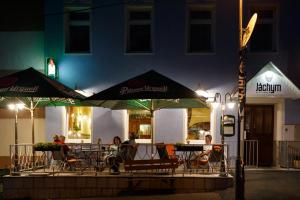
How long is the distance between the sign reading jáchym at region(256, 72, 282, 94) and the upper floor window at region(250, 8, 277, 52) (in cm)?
181

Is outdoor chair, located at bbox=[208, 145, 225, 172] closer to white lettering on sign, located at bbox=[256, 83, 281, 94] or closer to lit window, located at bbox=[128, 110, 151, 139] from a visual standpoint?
white lettering on sign, located at bbox=[256, 83, 281, 94]

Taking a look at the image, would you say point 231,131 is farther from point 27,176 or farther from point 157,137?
point 27,176

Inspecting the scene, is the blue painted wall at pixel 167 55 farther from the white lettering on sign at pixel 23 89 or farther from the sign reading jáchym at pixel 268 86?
the white lettering on sign at pixel 23 89

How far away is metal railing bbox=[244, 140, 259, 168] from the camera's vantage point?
14414 mm

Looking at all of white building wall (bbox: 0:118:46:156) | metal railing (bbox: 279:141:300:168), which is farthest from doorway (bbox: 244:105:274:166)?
white building wall (bbox: 0:118:46:156)

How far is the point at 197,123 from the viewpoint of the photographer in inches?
593

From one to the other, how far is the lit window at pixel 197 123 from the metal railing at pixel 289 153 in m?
2.69

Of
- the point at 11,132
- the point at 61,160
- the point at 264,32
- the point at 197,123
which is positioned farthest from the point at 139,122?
the point at 264,32

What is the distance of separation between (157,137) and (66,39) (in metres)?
4.98

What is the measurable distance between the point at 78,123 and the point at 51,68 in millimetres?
2281

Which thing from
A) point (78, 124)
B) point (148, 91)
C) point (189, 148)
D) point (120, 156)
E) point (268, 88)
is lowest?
point (120, 156)

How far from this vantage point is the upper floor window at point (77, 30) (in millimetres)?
15522

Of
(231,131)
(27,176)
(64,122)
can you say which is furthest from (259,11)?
(27,176)

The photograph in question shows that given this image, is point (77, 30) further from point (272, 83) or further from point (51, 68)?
point (272, 83)
